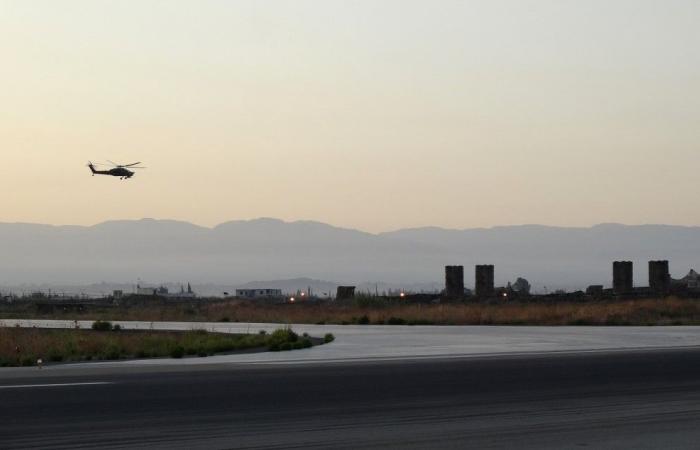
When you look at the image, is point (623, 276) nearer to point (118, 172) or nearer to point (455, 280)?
point (455, 280)

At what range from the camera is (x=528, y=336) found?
117 feet

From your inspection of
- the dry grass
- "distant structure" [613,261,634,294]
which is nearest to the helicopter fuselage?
the dry grass

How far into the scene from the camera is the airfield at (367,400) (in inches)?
532

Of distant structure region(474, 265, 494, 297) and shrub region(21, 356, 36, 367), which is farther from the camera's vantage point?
distant structure region(474, 265, 494, 297)

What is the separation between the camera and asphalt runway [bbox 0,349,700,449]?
13.4 metres

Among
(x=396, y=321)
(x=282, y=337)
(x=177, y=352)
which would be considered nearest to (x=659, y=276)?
(x=396, y=321)

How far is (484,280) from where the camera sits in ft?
233

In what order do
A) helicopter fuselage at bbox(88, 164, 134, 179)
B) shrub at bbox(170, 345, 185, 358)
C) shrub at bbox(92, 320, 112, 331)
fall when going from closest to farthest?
shrub at bbox(170, 345, 185, 358), shrub at bbox(92, 320, 112, 331), helicopter fuselage at bbox(88, 164, 134, 179)

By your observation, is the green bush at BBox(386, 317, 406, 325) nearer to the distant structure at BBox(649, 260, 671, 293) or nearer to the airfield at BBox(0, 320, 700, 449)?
the airfield at BBox(0, 320, 700, 449)

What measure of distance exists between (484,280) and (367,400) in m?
54.3

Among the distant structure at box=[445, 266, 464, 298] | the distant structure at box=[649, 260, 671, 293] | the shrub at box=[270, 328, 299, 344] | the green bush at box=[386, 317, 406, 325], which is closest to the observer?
the shrub at box=[270, 328, 299, 344]

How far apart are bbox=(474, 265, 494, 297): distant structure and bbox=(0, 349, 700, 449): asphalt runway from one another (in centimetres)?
4640

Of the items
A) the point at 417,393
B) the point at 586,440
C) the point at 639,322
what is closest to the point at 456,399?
the point at 417,393

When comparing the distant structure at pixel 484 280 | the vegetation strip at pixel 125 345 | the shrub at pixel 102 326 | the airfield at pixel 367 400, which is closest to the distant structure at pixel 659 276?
the distant structure at pixel 484 280
